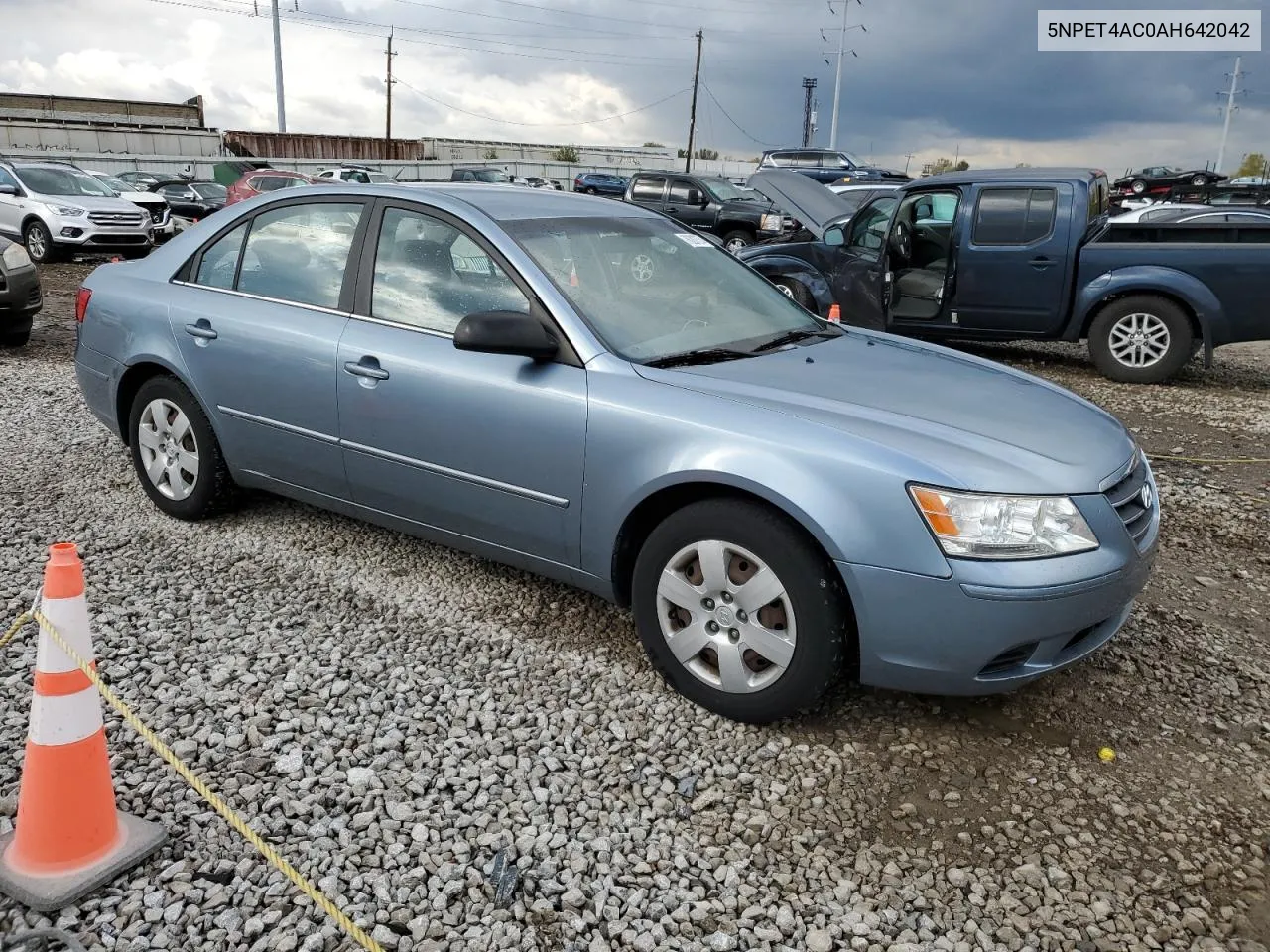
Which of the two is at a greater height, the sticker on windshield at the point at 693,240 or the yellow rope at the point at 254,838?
the sticker on windshield at the point at 693,240

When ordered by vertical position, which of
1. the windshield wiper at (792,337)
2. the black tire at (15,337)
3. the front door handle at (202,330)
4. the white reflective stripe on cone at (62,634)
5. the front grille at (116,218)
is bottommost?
the black tire at (15,337)

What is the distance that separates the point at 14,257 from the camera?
28.9 ft

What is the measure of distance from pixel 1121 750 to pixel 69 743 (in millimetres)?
2973

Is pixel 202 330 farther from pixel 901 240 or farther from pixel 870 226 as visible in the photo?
pixel 870 226

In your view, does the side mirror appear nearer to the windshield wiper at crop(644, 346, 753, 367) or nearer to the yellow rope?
the windshield wiper at crop(644, 346, 753, 367)

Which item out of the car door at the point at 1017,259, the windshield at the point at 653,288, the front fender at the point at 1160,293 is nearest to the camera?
the windshield at the point at 653,288

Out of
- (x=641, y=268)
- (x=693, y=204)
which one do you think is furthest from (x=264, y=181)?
(x=641, y=268)

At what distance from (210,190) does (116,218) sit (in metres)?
9.75

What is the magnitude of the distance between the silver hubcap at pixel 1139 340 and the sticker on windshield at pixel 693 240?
5.84 meters

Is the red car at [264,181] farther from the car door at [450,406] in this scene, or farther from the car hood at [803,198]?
the car door at [450,406]

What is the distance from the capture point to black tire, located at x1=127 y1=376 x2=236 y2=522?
4.48 meters

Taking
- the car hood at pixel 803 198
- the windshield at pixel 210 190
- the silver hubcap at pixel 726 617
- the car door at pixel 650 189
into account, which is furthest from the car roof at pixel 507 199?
the windshield at pixel 210 190

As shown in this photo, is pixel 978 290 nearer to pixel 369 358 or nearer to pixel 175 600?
pixel 369 358

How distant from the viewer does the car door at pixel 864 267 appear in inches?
359
